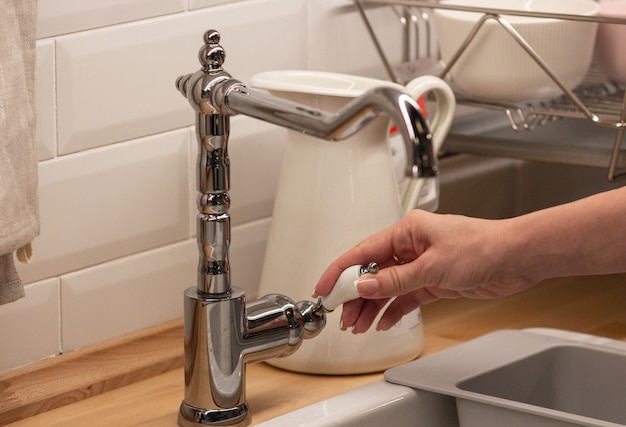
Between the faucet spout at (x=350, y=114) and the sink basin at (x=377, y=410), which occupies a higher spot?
the faucet spout at (x=350, y=114)

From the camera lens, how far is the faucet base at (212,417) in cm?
91

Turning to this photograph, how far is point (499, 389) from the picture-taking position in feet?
3.27

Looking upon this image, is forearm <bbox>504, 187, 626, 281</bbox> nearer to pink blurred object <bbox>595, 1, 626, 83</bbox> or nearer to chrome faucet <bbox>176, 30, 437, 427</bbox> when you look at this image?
chrome faucet <bbox>176, 30, 437, 427</bbox>

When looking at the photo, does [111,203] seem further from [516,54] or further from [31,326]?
[516,54]

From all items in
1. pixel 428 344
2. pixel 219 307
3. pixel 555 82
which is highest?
pixel 555 82

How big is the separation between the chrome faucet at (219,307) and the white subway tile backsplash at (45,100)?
13cm

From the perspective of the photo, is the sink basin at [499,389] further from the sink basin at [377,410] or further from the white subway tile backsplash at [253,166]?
the white subway tile backsplash at [253,166]

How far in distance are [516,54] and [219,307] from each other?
1.27ft

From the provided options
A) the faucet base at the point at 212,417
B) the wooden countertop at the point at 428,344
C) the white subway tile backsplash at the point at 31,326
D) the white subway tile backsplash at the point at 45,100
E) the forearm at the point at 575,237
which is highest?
the white subway tile backsplash at the point at 45,100

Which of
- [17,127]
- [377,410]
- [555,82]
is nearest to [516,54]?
[555,82]

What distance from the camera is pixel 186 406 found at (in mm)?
919

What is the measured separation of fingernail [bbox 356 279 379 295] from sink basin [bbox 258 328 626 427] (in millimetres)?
108

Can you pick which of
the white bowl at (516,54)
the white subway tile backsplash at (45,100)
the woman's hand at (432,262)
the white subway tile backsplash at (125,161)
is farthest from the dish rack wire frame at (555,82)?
the white subway tile backsplash at (45,100)

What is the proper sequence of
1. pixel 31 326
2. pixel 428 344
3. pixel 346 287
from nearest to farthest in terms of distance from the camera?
pixel 346 287
pixel 31 326
pixel 428 344
